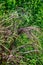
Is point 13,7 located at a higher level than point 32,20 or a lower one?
higher

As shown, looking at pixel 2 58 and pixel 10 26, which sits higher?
pixel 10 26

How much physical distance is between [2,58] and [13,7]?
1.36m

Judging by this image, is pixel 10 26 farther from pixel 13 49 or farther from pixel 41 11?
pixel 41 11

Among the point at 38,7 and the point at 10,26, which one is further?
the point at 38,7

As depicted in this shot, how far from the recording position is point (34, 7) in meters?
4.29

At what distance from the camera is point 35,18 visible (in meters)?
4.30

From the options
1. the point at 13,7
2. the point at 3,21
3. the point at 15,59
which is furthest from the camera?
the point at 13,7

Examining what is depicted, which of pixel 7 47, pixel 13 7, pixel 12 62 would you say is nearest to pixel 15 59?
pixel 12 62

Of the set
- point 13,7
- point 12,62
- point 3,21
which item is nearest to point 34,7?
point 13,7

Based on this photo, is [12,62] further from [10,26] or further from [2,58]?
[10,26]

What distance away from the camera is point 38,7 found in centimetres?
433

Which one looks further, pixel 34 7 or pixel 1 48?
pixel 34 7

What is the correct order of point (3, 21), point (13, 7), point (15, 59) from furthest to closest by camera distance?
point (13, 7) < point (3, 21) < point (15, 59)

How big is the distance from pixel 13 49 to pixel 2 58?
0.59 feet
